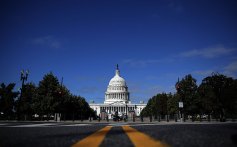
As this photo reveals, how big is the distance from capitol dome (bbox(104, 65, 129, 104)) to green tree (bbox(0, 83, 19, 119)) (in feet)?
331

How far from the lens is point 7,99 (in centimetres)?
7131

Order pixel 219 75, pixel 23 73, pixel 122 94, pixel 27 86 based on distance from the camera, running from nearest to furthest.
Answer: pixel 23 73
pixel 219 75
pixel 27 86
pixel 122 94

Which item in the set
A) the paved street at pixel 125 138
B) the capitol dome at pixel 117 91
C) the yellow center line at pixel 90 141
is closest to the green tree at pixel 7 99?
the paved street at pixel 125 138

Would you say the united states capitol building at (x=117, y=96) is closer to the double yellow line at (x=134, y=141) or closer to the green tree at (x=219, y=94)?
the green tree at (x=219, y=94)

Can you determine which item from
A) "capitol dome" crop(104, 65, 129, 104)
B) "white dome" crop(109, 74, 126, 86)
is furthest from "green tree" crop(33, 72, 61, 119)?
"white dome" crop(109, 74, 126, 86)

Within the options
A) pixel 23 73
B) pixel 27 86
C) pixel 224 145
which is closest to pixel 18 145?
pixel 224 145

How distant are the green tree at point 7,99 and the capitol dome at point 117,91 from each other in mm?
100999

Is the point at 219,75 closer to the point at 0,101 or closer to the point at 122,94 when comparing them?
the point at 0,101

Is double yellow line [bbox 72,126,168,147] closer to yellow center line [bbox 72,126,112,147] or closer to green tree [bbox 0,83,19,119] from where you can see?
yellow center line [bbox 72,126,112,147]

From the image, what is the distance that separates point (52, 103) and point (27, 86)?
45.1ft

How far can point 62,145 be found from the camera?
3.88 meters

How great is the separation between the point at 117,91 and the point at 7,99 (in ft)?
343

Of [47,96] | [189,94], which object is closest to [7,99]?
[47,96]

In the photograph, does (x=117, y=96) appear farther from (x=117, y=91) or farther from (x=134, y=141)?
(x=134, y=141)
